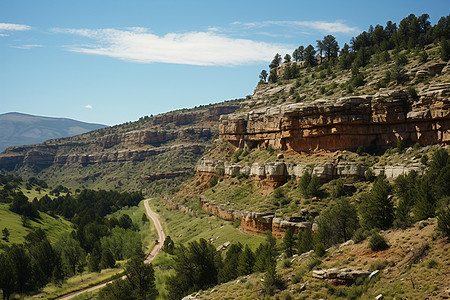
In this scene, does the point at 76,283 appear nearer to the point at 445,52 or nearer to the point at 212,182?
the point at 212,182

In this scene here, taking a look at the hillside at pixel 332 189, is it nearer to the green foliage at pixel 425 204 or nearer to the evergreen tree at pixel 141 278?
the green foliage at pixel 425 204

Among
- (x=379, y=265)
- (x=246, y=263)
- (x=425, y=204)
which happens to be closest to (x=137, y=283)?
(x=246, y=263)

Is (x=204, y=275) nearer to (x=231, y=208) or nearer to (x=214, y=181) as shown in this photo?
(x=231, y=208)

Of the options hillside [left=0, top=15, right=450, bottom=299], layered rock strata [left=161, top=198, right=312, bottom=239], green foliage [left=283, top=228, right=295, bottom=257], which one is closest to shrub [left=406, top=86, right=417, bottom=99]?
hillside [left=0, top=15, right=450, bottom=299]

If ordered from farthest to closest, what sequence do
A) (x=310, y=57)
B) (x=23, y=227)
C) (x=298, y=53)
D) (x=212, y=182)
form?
(x=298, y=53), (x=310, y=57), (x=212, y=182), (x=23, y=227)

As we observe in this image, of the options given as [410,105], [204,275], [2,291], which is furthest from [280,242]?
[2,291]

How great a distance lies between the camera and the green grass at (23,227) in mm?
74688

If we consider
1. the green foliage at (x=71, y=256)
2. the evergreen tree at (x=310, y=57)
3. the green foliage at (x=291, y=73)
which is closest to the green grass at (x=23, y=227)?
the green foliage at (x=71, y=256)

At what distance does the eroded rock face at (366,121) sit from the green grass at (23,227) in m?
53.3

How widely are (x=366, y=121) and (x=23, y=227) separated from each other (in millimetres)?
72641

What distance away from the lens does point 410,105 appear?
5481 cm

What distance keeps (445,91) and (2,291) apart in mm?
64681

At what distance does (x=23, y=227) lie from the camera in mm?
82000

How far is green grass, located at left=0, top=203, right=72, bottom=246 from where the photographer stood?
74688 millimetres
